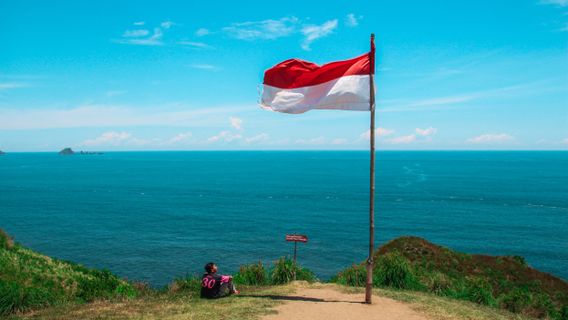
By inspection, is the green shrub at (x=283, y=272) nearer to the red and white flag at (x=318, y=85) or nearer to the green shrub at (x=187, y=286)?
the green shrub at (x=187, y=286)

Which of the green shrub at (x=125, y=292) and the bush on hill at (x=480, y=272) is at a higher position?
the green shrub at (x=125, y=292)

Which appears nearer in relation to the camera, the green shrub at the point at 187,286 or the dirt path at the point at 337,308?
the dirt path at the point at 337,308

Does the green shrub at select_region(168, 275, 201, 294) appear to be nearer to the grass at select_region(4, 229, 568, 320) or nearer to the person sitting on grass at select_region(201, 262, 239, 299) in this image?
the grass at select_region(4, 229, 568, 320)

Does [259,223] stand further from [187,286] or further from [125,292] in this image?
[125,292]

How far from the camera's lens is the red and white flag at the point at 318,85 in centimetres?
1291

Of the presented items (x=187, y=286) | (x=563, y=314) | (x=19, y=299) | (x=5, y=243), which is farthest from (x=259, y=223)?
(x=19, y=299)

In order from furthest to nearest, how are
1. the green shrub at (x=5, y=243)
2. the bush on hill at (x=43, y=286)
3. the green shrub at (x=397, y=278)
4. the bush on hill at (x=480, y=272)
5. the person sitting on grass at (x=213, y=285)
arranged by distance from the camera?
the green shrub at (x=5, y=243) < the bush on hill at (x=480, y=272) < the green shrub at (x=397, y=278) < the person sitting on grass at (x=213, y=285) < the bush on hill at (x=43, y=286)

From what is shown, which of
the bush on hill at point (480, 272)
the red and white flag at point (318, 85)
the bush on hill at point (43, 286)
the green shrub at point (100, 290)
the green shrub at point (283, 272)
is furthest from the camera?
the bush on hill at point (480, 272)

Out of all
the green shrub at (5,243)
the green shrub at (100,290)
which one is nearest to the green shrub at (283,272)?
the green shrub at (100,290)

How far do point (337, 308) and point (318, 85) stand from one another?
7.16m

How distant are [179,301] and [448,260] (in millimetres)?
31170

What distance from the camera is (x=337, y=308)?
13141 mm

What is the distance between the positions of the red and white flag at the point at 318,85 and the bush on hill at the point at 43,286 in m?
9.40

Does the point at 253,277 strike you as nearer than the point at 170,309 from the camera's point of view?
No
